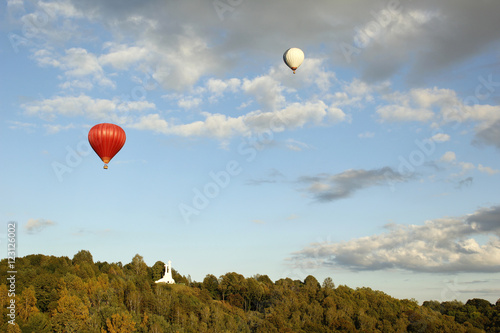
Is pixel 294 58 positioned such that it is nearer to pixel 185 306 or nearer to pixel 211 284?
pixel 185 306

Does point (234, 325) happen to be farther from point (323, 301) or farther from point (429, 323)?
point (429, 323)

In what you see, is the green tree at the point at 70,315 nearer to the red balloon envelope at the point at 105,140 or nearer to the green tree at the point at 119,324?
the green tree at the point at 119,324

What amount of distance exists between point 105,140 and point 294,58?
97.2 ft

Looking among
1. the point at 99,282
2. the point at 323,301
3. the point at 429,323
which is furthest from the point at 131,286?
the point at 429,323

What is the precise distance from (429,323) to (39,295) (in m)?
96.2

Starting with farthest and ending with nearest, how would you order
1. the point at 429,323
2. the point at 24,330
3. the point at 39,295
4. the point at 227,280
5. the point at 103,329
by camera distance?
the point at 227,280 < the point at 429,323 < the point at 39,295 < the point at 103,329 < the point at 24,330

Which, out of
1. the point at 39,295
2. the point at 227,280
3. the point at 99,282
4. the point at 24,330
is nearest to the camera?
the point at 24,330

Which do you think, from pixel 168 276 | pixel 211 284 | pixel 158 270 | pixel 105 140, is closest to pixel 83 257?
pixel 158 270

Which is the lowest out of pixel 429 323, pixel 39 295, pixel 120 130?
pixel 429 323

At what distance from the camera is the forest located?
92.9m

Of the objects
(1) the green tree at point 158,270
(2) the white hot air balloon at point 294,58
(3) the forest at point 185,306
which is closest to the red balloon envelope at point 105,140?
(2) the white hot air balloon at point 294,58

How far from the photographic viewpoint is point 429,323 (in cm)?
13112

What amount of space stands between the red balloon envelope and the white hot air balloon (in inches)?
1051

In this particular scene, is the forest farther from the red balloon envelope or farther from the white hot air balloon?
the white hot air balloon
